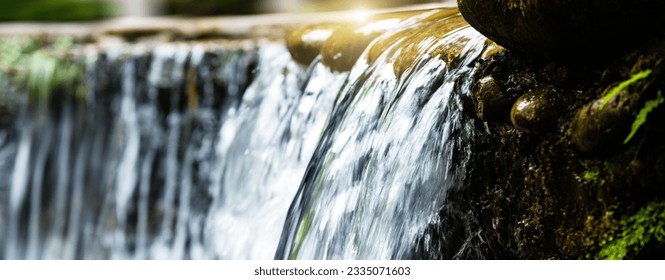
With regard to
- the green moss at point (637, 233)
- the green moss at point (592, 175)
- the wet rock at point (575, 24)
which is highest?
the wet rock at point (575, 24)

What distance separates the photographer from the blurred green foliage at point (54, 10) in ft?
23.5

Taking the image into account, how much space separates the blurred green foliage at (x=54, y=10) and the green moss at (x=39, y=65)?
1.71m

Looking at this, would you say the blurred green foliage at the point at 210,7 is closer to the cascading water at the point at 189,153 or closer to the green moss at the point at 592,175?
the cascading water at the point at 189,153

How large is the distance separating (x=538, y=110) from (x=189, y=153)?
3.53 m

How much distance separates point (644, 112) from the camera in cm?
171

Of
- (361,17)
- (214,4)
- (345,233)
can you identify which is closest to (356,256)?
(345,233)

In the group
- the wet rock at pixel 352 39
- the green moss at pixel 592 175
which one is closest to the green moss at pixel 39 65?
the wet rock at pixel 352 39

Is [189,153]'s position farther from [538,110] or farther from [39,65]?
[538,110]

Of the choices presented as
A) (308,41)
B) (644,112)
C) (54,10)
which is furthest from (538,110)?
(54,10)

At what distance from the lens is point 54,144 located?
528 centimetres

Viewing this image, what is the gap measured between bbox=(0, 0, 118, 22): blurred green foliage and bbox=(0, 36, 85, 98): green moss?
1711mm

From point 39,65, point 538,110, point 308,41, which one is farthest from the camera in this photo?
point 39,65

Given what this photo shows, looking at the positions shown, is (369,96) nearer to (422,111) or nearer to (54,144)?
(422,111)
